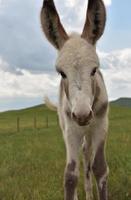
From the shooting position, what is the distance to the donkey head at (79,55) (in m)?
5.31

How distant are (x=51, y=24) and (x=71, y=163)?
1.92 meters

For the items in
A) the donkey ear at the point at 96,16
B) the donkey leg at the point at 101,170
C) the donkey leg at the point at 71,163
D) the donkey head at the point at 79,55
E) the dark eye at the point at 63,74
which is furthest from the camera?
the donkey leg at the point at 101,170

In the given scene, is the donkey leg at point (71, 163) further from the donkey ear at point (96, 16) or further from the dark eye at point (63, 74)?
the donkey ear at point (96, 16)

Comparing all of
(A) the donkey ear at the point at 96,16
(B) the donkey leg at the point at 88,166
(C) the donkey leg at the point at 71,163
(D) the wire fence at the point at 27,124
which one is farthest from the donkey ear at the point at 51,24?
(D) the wire fence at the point at 27,124

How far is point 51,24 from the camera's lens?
6035mm

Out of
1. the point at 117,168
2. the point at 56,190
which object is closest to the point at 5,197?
the point at 56,190

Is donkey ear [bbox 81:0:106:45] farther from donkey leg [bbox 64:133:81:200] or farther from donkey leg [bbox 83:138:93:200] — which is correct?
donkey leg [bbox 83:138:93:200]

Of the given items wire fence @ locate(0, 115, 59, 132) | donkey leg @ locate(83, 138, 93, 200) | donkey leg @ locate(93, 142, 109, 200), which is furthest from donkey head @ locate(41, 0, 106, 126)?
wire fence @ locate(0, 115, 59, 132)

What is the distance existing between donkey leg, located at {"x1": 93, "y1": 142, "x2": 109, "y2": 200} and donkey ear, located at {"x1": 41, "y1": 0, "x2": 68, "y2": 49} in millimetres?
1643

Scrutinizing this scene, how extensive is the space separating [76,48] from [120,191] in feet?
11.3

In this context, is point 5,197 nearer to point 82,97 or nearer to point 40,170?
point 40,170

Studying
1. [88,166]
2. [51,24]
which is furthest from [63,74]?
[88,166]

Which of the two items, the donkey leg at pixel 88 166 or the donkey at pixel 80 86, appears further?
the donkey leg at pixel 88 166

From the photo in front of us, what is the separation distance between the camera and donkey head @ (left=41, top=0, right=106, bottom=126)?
5.31 m
